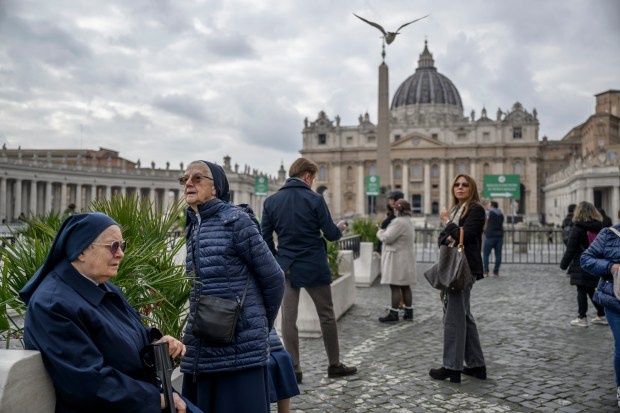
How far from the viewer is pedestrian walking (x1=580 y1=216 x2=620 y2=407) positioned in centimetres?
490

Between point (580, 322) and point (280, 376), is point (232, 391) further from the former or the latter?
point (580, 322)

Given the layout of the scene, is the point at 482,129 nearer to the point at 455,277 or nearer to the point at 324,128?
the point at 324,128

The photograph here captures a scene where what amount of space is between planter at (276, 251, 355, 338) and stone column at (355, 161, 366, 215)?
80.2 metres

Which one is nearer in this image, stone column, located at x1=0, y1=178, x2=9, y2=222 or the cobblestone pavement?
the cobblestone pavement

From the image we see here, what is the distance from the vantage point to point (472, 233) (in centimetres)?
563

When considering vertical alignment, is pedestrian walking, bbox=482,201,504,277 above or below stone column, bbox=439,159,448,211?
below

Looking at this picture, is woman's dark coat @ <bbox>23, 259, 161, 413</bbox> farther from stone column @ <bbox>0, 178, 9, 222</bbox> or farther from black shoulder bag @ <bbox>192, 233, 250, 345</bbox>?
stone column @ <bbox>0, 178, 9, 222</bbox>

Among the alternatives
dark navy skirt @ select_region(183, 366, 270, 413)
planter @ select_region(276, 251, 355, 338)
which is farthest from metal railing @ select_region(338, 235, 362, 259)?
dark navy skirt @ select_region(183, 366, 270, 413)

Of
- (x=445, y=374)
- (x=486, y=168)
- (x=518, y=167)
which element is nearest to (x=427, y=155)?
(x=486, y=168)

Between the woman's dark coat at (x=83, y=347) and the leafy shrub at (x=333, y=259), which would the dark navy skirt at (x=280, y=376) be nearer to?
the woman's dark coat at (x=83, y=347)

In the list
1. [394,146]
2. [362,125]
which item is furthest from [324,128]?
[394,146]

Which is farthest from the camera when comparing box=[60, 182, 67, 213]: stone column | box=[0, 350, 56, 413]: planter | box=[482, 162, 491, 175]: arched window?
box=[482, 162, 491, 175]: arched window

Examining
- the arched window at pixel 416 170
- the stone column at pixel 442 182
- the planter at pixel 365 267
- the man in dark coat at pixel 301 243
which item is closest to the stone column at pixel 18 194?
the planter at pixel 365 267

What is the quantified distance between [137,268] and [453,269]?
129 inches
